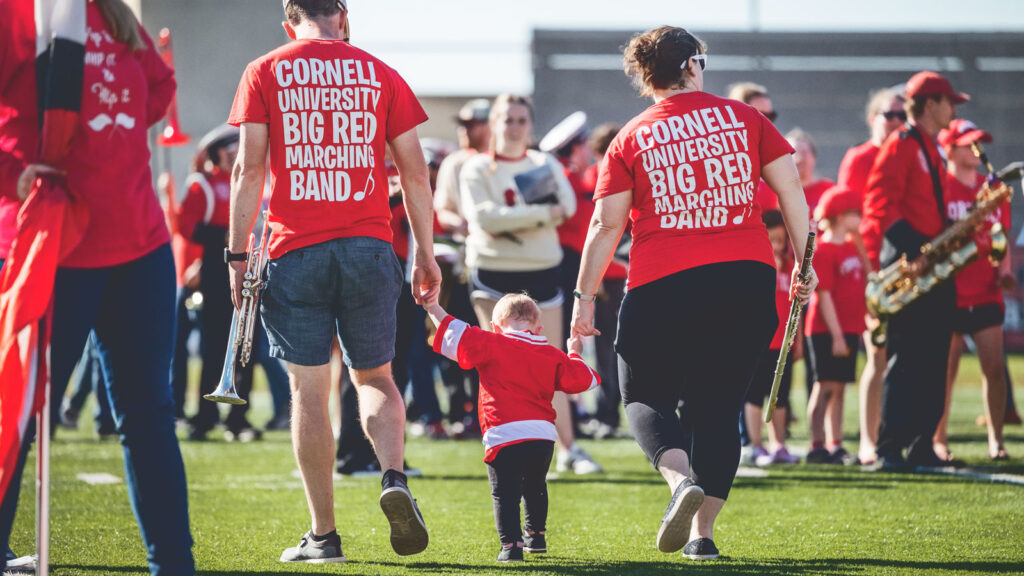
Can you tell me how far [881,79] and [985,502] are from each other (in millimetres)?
28220

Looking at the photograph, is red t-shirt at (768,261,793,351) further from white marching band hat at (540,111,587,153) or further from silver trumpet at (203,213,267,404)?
silver trumpet at (203,213,267,404)

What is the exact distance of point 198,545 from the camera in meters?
4.99

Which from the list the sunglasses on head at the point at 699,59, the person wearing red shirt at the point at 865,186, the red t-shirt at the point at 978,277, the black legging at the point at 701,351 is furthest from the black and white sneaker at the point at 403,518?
the red t-shirt at the point at 978,277

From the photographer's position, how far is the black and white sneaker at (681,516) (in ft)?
13.6

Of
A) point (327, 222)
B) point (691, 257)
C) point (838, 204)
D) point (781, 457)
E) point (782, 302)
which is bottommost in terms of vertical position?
point (781, 457)

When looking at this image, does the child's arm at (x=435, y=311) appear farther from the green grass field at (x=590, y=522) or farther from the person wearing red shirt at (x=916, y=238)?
the person wearing red shirt at (x=916, y=238)

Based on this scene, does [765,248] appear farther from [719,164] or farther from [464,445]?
[464,445]

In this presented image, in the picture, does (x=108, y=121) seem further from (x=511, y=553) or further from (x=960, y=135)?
(x=960, y=135)

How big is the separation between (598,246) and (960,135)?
4.07 m

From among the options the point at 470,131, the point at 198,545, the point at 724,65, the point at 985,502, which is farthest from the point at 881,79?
the point at 198,545

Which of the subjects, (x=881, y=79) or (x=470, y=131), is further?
(x=881, y=79)

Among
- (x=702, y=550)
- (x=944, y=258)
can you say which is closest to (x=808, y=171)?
(x=944, y=258)

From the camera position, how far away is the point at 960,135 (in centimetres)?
769

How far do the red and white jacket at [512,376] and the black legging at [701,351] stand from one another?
313 millimetres
